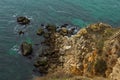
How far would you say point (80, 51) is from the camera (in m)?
46.8

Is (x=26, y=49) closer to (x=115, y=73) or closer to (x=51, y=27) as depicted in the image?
(x=51, y=27)

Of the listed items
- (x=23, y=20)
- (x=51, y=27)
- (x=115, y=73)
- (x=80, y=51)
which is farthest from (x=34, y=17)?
(x=115, y=73)

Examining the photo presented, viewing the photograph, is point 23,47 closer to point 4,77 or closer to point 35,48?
point 35,48

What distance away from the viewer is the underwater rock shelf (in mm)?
40969

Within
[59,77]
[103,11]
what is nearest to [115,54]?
[59,77]

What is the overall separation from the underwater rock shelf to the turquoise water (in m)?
2.59

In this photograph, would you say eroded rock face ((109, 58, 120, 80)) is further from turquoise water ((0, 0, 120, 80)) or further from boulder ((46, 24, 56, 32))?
boulder ((46, 24, 56, 32))

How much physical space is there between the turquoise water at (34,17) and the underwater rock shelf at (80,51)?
259 centimetres

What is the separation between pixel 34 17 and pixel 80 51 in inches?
1009

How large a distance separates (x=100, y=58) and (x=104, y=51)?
1.34m

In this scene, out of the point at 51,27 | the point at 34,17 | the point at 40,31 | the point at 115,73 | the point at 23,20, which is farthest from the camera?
the point at 34,17

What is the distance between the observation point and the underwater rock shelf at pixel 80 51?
40969 mm

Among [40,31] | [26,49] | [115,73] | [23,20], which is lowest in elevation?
[115,73]

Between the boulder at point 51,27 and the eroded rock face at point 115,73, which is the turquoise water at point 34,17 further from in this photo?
the eroded rock face at point 115,73
